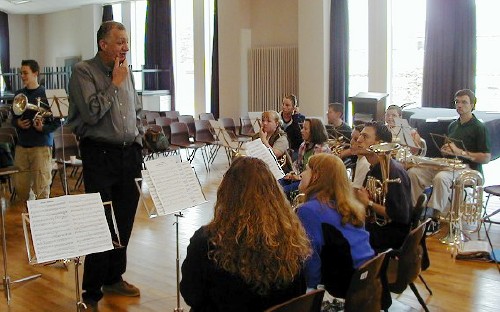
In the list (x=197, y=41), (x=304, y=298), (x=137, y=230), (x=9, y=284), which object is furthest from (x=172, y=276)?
(x=197, y=41)

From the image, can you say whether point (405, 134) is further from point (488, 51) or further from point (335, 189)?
point (488, 51)

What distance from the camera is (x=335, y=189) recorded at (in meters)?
2.94

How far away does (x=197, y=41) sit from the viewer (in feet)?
47.6

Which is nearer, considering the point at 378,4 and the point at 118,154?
the point at 118,154

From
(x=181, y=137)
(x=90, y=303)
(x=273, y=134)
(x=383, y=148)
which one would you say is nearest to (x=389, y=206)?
(x=383, y=148)

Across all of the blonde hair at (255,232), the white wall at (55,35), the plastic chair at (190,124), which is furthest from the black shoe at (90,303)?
the white wall at (55,35)

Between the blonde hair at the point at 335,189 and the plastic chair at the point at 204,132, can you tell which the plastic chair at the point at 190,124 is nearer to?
the plastic chair at the point at 204,132

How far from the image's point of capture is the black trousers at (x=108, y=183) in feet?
12.7

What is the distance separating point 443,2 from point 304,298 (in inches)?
350

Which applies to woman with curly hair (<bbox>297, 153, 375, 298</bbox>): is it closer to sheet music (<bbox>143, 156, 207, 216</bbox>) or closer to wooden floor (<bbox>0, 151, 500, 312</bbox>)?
sheet music (<bbox>143, 156, 207, 216</bbox>)

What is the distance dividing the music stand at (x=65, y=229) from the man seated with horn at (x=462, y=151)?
11.4ft

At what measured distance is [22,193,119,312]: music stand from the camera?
2828 mm

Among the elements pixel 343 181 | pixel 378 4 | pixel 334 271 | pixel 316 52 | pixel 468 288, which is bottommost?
pixel 468 288

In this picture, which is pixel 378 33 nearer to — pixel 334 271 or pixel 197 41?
pixel 197 41
